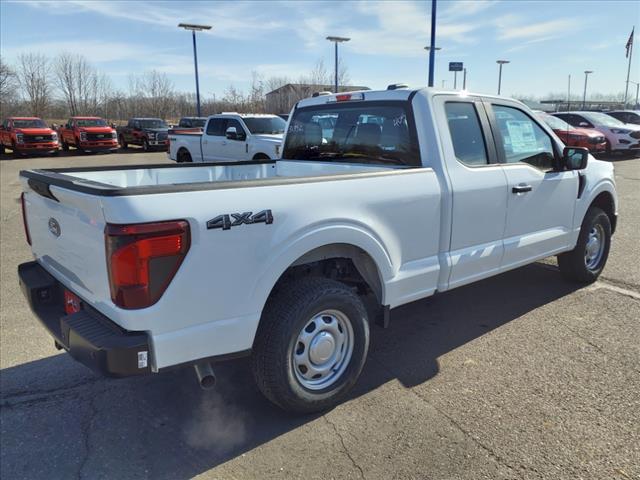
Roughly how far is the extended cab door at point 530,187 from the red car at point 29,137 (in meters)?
24.3

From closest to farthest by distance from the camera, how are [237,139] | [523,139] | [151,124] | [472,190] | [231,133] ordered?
[472,190] → [523,139] → [231,133] → [237,139] → [151,124]

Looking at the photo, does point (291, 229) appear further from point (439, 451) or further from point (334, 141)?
point (334, 141)

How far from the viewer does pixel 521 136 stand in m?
4.38

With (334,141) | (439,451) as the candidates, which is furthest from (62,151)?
(439,451)

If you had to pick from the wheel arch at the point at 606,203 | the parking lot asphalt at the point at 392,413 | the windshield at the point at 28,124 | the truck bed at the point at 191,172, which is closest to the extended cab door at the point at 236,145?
the truck bed at the point at 191,172

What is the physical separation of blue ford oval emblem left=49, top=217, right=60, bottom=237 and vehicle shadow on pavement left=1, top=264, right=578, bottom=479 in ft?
3.72

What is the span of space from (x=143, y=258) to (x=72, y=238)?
69 centimetres

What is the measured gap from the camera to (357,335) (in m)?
3.20

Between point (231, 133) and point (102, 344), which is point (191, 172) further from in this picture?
point (231, 133)

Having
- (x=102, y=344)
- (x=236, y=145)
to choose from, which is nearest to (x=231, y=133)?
(x=236, y=145)

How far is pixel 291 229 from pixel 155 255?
2.38 ft

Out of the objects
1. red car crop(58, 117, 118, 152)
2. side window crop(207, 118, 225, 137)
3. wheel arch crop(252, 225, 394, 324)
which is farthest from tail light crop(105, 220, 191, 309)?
red car crop(58, 117, 118, 152)

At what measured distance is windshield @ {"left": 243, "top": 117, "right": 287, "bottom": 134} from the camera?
1307 centimetres

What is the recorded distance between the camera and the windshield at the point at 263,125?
13070mm
